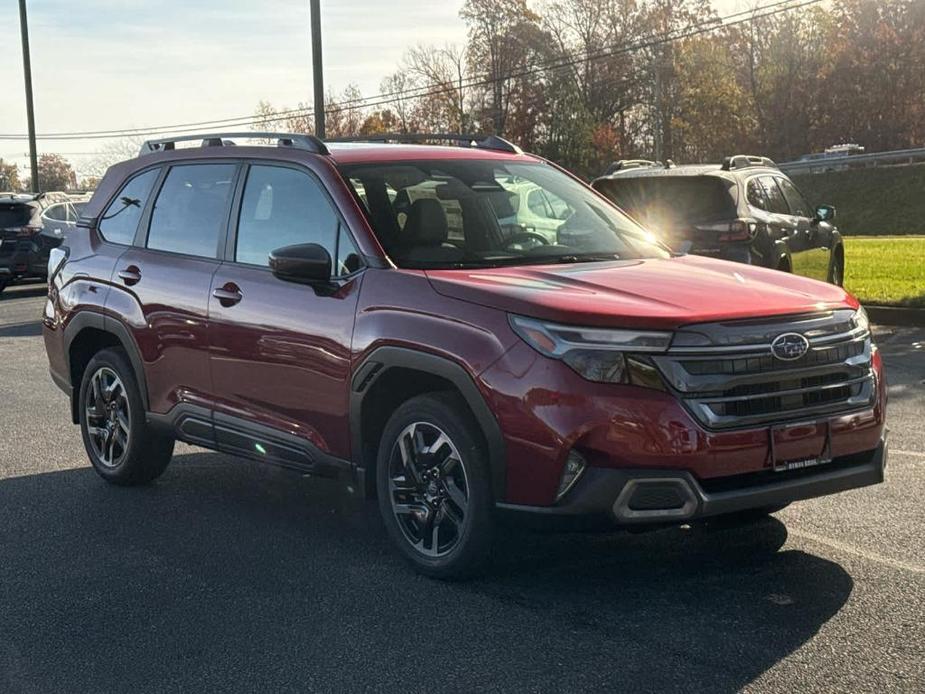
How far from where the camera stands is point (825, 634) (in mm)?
4406

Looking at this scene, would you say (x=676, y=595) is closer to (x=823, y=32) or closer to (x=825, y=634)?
(x=825, y=634)

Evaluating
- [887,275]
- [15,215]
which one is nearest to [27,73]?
[15,215]

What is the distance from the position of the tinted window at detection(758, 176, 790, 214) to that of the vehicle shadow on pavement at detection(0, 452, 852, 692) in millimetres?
7265

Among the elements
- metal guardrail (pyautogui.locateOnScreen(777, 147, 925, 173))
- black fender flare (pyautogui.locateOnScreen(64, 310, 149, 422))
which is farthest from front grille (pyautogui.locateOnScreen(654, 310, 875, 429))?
metal guardrail (pyautogui.locateOnScreen(777, 147, 925, 173))

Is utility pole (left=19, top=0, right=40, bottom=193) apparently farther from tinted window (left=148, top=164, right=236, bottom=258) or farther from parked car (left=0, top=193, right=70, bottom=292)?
tinted window (left=148, top=164, right=236, bottom=258)

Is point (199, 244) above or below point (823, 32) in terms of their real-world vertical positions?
below

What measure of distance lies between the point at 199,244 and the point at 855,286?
42.8ft

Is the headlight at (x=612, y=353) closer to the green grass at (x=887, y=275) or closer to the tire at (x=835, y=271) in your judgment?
the tire at (x=835, y=271)

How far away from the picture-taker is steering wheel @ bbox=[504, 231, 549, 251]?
5824 millimetres

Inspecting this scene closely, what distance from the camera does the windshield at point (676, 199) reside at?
12.0 m

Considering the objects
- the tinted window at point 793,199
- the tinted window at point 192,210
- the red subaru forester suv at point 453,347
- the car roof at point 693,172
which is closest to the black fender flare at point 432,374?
the red subaru forester suv at point 453,347

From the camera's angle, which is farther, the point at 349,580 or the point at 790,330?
the point at 349,580

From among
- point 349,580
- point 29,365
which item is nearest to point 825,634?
point 349,580

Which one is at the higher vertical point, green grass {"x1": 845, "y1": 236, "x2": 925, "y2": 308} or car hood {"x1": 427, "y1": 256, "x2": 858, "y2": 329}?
car hood {"x1": 427, "y1": 256, "x2": 858, "y2": 329}
